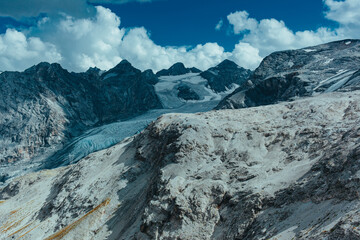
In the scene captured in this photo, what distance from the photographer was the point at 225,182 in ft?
94.0

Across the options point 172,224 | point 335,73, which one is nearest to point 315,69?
point 335,73

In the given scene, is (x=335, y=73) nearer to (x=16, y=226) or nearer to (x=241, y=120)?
(x=241, y=120)

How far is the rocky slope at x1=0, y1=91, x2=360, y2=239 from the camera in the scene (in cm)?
2003

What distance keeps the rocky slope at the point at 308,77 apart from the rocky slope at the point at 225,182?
3279 inches

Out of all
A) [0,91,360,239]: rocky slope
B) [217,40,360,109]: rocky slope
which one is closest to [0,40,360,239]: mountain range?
[0,91,360,239]: rocky slope

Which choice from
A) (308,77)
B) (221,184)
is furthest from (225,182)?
(308,77)

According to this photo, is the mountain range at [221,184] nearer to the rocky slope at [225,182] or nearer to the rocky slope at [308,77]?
the rocky slope at [225,182]

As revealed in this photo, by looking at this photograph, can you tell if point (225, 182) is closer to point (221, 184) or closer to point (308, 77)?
point (221, 184)

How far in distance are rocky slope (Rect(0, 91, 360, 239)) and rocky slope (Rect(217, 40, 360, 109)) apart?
273 ft

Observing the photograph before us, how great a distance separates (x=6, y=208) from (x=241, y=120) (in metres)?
51.3

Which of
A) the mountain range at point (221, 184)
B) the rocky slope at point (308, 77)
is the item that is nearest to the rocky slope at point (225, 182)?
the mountain range at point (221, 184)

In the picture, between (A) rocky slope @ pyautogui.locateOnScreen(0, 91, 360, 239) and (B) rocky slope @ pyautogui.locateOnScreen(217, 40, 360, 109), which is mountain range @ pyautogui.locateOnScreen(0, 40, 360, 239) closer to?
(A) rocky slope @ pyautogui.locateOnScreen(0, 91, 360, 239)

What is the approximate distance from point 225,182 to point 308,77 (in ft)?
413

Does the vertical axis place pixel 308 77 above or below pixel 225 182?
above
